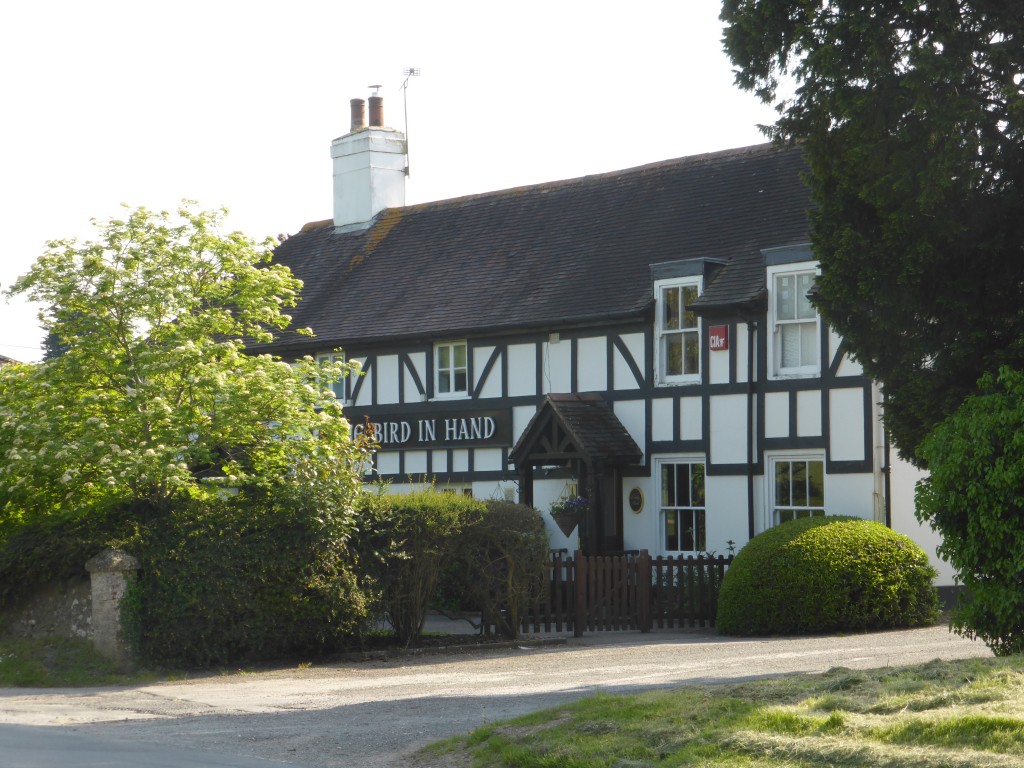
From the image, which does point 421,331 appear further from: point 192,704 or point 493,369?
point 192,704

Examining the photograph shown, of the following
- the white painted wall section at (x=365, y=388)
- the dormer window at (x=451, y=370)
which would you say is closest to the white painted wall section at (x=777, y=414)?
the dormer window at (x=451, y=370)

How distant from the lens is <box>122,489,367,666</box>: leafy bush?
15.0 meters

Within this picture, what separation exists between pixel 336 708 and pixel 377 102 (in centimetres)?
2503

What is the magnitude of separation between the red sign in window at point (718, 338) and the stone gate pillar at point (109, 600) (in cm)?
1190

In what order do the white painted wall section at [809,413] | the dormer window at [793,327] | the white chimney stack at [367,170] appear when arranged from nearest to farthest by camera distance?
the white painted wall section at [809,413] → the dormer window at [793,327] → the white chimney stack at [367,170]

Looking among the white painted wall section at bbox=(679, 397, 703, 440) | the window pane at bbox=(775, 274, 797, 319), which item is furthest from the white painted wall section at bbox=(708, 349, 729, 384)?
the window pane at bbox=(775, 274, 797, 319)

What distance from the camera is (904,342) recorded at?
13.9 m

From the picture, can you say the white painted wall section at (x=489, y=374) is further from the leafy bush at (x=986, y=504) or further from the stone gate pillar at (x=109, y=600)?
the leafy bush at (x=986, y=504)

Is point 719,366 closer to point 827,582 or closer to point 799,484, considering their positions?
point 799,484

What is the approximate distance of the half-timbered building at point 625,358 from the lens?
22562mm

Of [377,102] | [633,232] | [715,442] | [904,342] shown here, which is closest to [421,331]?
[633,232]

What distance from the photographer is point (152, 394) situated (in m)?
15.7

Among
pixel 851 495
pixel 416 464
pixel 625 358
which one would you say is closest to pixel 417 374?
pixel 416 464

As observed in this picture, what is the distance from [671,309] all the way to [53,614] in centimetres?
1282
